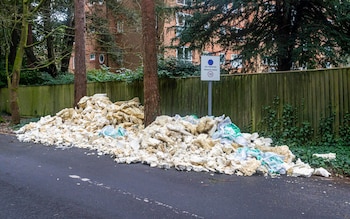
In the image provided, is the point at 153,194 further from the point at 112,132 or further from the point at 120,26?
the point at 120,26

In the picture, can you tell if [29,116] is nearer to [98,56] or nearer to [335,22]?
[98,56]

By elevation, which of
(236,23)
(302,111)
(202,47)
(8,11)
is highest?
(8,11)

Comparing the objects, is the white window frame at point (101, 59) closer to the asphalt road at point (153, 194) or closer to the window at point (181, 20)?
the window at point (181, 20)

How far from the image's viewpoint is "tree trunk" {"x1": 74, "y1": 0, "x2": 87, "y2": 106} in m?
12.8

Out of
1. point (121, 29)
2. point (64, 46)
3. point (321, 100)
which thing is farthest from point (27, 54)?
point (321, 100)

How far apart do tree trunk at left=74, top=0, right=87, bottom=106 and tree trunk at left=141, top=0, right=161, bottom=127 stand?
4.29 meters

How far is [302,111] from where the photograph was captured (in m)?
8.20

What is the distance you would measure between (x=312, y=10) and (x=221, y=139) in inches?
269

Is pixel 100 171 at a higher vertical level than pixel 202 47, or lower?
lower

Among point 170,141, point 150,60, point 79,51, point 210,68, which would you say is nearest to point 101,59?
point 79,51

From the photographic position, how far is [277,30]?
39.1 feet

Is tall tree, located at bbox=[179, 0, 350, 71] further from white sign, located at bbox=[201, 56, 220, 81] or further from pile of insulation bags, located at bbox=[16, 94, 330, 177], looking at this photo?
pile of insulation bags, located at bbox=[16, 94, 330, 177]

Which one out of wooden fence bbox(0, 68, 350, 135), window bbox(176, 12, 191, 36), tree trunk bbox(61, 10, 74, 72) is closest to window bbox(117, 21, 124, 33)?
tree trunk bbox(61, 10, 74, 72)

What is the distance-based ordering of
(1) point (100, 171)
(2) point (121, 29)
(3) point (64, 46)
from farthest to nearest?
(2) point (121, 29) → (3) point (64, 46) → (1) point (100, 171)
